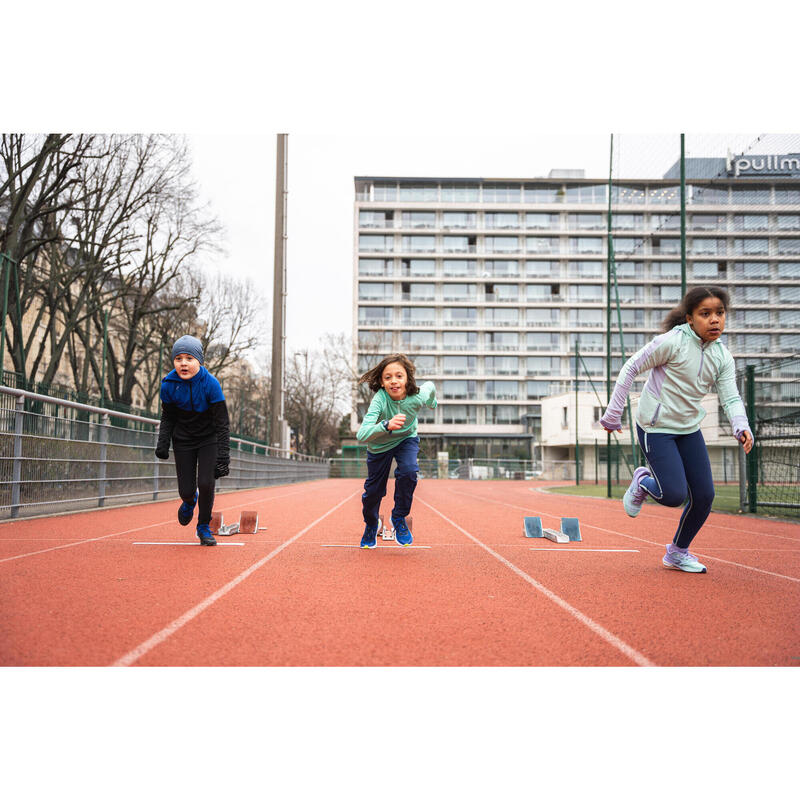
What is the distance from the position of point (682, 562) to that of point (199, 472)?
4.38 m

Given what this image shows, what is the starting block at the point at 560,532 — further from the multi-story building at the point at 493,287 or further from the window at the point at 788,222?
the multi-story building at the point at 493,287

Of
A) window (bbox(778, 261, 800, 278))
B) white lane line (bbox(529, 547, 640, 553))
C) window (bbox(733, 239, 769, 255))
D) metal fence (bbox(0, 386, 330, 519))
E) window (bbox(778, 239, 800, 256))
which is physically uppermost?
window (bbox(733, 239, 769, 255))

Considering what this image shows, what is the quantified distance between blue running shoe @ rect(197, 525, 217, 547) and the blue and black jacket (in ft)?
Answer: 2.84

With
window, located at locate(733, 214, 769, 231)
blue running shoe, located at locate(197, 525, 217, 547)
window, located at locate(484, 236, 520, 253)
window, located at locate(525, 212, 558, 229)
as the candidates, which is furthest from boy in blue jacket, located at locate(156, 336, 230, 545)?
window, located at locate(525, 212, 558, 229)

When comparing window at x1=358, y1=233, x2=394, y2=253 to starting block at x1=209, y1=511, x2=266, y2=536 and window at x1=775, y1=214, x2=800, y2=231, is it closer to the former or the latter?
window at x1=775, y1=214, x2=800, y2=231

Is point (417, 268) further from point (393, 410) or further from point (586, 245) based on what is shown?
point (393, 410)

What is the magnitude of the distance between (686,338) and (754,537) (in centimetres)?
476

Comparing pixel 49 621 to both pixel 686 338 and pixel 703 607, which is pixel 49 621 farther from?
pixel 686 338

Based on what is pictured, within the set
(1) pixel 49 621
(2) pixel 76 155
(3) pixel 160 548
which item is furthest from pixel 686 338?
(2) pixel 76 155

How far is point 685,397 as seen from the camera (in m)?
5.30

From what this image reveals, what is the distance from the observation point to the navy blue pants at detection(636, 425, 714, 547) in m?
5.27

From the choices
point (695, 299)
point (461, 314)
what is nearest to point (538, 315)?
point (461, 314)

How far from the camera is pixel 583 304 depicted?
74.4 meters

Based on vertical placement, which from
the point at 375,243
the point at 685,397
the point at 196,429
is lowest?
the point at 196,429
